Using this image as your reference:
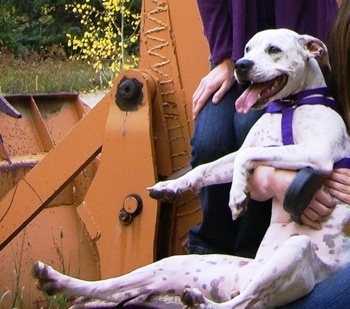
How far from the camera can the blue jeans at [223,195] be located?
9.42ft

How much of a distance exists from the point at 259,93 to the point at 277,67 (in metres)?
0.08

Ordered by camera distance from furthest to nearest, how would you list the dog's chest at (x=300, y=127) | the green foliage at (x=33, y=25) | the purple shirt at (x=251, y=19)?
1. the green foliage at (x=33, y=25)
2. the purple shirt at (x=251, y=19)
3. the dog's chest at (x=300, y=127)

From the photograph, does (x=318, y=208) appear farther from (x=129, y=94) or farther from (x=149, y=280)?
(x=129, y=94)

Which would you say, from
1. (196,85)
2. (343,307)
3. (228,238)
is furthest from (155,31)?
(343,307)

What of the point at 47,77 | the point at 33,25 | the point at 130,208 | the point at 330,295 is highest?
the point at 330,295

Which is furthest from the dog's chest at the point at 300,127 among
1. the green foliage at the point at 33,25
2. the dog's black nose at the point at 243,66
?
the green foliage at the point at 33,25

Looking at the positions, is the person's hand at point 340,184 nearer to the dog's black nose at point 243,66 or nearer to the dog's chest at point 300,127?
the dog's chest at point 300,127

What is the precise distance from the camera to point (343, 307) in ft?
7.48

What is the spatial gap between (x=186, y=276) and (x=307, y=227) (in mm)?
365

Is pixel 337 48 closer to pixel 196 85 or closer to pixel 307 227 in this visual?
pixel 307 227

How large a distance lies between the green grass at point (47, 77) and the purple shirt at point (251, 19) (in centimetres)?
1038

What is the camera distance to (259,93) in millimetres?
2520

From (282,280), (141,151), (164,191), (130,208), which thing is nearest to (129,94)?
(141,151)

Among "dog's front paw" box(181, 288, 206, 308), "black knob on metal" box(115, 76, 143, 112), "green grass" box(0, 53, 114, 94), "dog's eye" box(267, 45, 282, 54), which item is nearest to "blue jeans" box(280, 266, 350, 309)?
"dog's front paw" box(181, 288, 206, 308)
